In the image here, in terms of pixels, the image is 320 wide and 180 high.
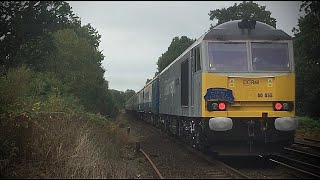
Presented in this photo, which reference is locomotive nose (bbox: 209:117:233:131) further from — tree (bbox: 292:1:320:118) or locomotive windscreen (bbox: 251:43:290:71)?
tree (bbox: 292:1:320:118)

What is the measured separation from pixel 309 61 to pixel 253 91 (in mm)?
16754

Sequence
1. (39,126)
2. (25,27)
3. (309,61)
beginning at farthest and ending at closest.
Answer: (309,61) < (25,27) < (39,126)

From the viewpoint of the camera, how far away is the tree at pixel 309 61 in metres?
22.3

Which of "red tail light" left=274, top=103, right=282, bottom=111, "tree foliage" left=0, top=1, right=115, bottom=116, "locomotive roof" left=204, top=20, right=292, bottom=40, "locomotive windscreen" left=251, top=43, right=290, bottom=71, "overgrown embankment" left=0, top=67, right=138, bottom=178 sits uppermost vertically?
"tree foliage" left=0, top=1, right=115, bottom=116

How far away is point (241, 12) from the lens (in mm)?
50844

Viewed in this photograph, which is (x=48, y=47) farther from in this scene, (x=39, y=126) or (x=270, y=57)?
(x=270, y=57)

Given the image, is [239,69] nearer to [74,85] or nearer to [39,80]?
[39,80]

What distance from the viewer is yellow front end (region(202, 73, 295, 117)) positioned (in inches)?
428

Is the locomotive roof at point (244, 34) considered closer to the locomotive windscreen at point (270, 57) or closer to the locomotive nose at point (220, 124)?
the locomotive windscreen at point (270, 57)

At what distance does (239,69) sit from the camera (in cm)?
1116

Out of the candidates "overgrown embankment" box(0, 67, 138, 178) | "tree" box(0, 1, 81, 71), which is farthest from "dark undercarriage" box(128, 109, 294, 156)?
"tree" box(0, 1, 81, 71)

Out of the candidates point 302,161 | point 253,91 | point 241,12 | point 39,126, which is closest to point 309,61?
point 302,161

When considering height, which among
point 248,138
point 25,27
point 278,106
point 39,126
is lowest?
point 248,138

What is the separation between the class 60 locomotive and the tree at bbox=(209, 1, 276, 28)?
38.5 metres
